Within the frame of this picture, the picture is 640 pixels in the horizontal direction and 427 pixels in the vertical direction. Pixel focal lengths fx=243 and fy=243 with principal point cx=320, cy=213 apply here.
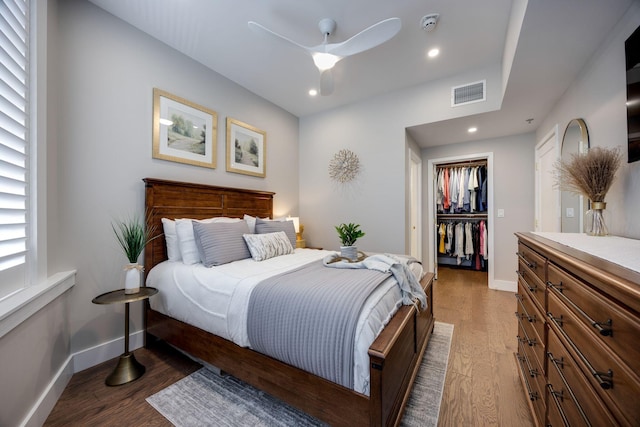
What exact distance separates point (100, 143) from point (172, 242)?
39.7 inches

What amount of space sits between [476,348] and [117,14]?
4.33 m

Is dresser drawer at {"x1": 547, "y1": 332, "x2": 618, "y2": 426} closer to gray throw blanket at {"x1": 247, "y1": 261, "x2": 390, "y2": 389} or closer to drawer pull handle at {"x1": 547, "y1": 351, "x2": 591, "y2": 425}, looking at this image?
drawer pull handle at {"x1": 547, "y1": 351, "x2": 591, "y2": 425}

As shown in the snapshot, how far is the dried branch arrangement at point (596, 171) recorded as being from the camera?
4.71 ft

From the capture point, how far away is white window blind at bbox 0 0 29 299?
1.21 m

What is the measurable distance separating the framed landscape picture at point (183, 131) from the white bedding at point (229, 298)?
3.75 ft

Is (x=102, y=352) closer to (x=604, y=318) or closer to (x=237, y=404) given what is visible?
(x=237, y=404)

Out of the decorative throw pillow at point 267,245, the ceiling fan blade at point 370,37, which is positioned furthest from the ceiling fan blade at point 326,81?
the decorative throw pillow at point 267,245

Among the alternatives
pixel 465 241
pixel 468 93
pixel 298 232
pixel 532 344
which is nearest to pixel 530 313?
pixel 532 344

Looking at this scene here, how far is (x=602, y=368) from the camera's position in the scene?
0.69 meters

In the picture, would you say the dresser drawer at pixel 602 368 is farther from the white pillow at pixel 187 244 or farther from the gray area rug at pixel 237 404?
the white pillow at pixel 187 244

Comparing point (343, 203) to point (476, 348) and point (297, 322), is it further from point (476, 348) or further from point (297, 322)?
point (297, 322)

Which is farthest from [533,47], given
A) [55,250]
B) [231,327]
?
[55,250]

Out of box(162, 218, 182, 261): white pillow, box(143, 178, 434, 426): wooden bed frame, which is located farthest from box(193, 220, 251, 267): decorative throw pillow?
box(143, 178, 434, 426): wooden bed frame

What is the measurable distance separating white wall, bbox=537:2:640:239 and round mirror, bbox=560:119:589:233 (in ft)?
0.19
